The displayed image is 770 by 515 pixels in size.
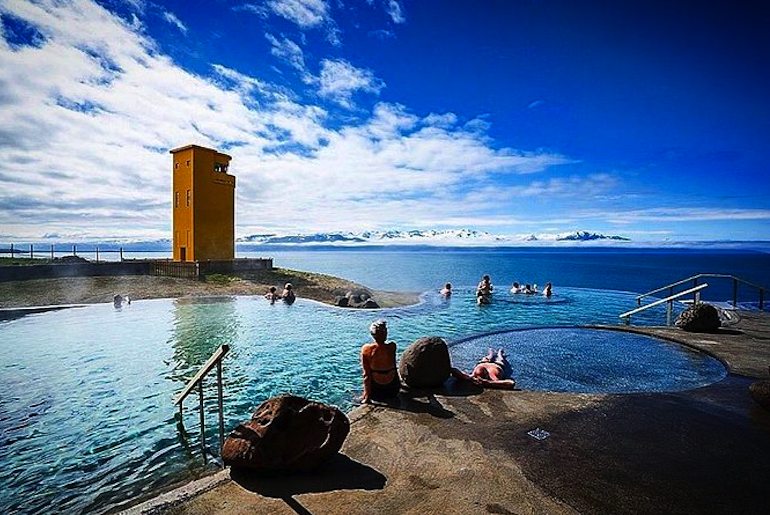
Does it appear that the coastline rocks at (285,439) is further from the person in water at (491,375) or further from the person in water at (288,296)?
the person in water at (288,296)

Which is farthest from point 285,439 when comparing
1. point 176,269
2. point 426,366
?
point 176,269

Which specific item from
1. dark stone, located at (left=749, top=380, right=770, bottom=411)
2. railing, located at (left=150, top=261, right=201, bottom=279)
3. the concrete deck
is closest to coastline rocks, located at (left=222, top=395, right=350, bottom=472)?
the concrete deck

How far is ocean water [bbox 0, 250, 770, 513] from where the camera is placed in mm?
6585

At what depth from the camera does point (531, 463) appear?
16.9 feet

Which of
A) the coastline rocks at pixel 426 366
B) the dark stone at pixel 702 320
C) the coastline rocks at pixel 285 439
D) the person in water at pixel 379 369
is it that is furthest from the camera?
the dark stone at pixel 702 320

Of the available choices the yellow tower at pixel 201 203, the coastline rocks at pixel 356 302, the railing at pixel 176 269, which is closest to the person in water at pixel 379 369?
the coastline rocks at pixel 356 302

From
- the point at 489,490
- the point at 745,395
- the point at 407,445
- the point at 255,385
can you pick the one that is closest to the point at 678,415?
the point at 745,395

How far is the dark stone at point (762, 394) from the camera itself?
7.00 metres

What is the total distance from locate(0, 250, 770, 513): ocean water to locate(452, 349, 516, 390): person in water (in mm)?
628

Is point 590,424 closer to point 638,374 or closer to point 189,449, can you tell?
point 638,374

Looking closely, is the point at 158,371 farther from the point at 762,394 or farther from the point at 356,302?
the point at 356,302

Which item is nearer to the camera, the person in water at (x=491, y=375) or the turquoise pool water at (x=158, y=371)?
the turquoise pool water at (x=158, y=371)

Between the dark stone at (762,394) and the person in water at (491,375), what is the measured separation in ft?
13.9

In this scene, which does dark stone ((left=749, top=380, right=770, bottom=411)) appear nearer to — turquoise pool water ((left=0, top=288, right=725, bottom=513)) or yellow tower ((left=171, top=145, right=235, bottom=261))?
turquoise pool water ((left=0, top=288, right=725, bottom=513))
